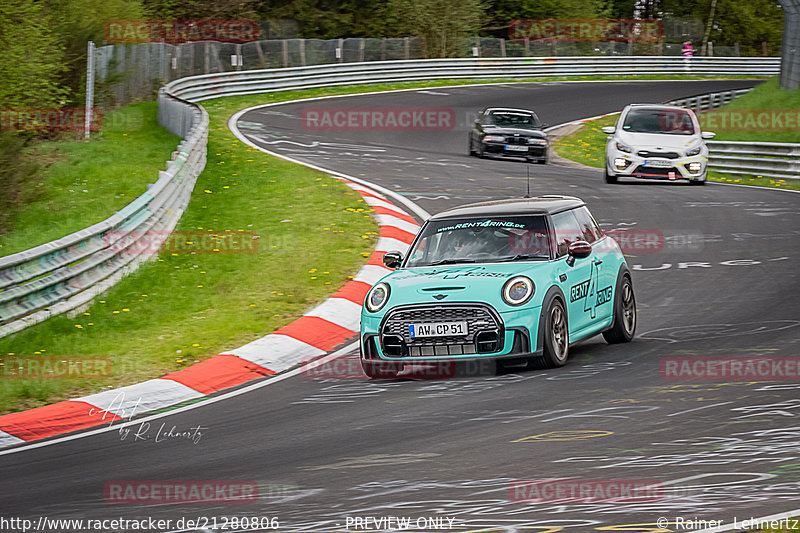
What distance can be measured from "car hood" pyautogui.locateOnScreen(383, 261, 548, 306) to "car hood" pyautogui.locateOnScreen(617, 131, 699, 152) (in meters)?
13.5

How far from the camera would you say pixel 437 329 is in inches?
356

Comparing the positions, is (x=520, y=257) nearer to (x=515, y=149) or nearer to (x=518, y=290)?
(x=518, y=290)

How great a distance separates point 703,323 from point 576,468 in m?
5.33

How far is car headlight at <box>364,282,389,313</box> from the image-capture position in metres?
9.34

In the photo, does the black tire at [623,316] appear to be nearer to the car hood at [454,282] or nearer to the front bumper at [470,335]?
the car hood at [454,282]

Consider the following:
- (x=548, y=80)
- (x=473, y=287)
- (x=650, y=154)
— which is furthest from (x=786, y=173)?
(x=548, y=80)

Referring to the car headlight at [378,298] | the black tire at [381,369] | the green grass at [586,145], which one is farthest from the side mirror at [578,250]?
the green grass at [586,145]

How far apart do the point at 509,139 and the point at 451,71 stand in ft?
73.6

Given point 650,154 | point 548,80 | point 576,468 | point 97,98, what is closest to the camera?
point 576,468

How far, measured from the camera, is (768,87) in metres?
32.7

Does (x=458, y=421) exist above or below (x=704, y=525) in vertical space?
below

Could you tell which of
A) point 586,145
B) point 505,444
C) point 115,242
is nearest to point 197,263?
point 115,242

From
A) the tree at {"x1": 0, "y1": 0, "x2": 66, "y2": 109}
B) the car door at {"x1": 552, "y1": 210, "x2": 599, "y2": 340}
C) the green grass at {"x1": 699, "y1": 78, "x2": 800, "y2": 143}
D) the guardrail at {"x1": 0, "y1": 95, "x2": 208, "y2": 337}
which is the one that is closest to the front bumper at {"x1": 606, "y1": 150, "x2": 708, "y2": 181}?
the green grass at {"x1": 699, "y1": 78, "x2": 800, "y2": 143}

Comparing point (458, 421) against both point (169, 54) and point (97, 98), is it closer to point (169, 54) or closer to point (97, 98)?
point (97, 98)
